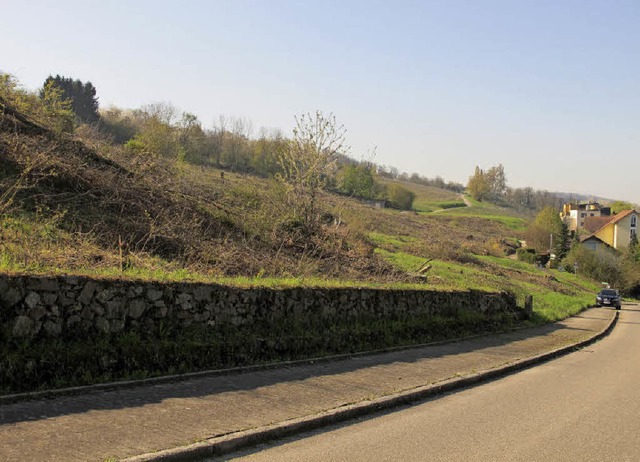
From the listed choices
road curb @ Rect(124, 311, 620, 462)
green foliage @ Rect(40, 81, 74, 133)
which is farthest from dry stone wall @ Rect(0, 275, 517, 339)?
green foliage @ Rect(40, 81, 74, 133)

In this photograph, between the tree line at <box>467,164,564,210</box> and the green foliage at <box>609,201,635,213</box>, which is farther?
the tree line at <box>467,164,564,210</box>

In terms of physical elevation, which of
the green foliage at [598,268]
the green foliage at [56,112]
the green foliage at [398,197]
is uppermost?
the green foliage at [398,197]

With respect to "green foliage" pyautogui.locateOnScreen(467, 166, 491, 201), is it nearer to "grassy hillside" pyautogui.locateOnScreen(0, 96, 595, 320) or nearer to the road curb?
"grassy hillside" pyautogui.locateOnScreen(0, 96, 595, 320)

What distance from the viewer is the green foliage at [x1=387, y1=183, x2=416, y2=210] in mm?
130875

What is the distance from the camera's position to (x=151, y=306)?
8.73m

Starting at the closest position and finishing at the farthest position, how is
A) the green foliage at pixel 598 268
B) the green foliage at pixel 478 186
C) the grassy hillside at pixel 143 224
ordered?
1. the grassy hillside at pixel 143 224
2. the green foliage at pixel 598 268
3. the green foliage at pixel 478 186

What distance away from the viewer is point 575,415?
8.37 m

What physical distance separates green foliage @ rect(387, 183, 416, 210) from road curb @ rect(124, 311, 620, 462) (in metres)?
120

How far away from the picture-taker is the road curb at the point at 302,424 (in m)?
5.37

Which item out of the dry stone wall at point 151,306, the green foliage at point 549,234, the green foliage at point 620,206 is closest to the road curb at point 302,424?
the dry stone wall at point 151,306

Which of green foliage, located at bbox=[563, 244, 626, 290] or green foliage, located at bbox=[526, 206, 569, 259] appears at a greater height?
green foliage, located at bbox=[526, 206, 569, 259]

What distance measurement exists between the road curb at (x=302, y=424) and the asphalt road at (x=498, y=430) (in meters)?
0.14

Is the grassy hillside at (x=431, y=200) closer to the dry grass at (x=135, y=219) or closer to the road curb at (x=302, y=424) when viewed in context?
the dry grass at (x=135, y=219)

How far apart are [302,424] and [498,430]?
2532 mm
